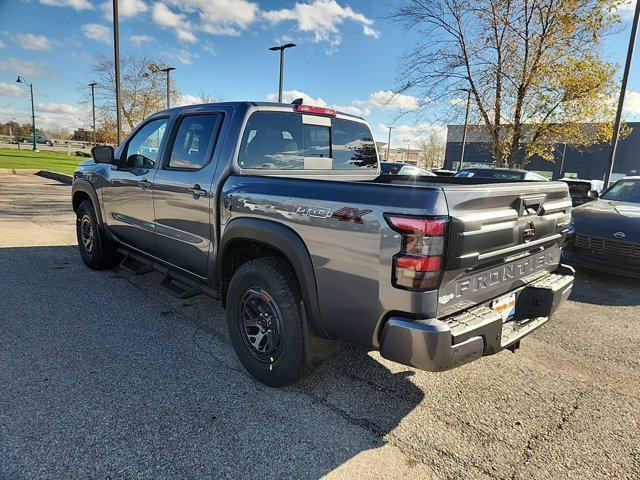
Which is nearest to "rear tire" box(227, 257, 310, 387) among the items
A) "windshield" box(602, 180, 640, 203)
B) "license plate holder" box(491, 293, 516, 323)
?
"license plate holder" box(491, 293, 516, 323)

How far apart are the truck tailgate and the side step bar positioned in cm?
196

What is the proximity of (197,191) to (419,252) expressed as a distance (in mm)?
2017

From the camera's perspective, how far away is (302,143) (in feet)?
11.6

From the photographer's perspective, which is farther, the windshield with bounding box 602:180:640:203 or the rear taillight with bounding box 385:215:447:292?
the windshield with bounding box 602:180:640:203

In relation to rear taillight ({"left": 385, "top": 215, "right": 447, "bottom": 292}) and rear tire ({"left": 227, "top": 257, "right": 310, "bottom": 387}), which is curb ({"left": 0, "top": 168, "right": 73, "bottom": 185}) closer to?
rear tire ({"left": 227, "top": 257, "right": 310, "bottom": 387})

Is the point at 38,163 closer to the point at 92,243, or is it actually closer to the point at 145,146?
the point at 92,243

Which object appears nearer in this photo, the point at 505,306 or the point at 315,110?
the point at 505,306

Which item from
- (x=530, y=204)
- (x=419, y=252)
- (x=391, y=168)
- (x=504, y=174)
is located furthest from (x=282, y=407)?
(x=391, y=168)

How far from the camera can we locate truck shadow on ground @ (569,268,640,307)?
508cm

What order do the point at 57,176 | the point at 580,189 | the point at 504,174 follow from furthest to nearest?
the point at 57,176, the point at 504,174, the point at 580,189

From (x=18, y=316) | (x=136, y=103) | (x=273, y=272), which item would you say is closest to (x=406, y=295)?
(x=273, y=272)

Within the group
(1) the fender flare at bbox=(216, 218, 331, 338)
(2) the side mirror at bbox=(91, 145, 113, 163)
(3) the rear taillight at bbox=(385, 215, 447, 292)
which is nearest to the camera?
(3) the rear taillight at bbox=(385, 215, 447, 292)


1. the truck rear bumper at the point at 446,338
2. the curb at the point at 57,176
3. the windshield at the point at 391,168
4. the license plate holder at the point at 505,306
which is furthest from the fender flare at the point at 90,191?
the curb at the point at 57,176

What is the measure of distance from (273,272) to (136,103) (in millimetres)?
25709
